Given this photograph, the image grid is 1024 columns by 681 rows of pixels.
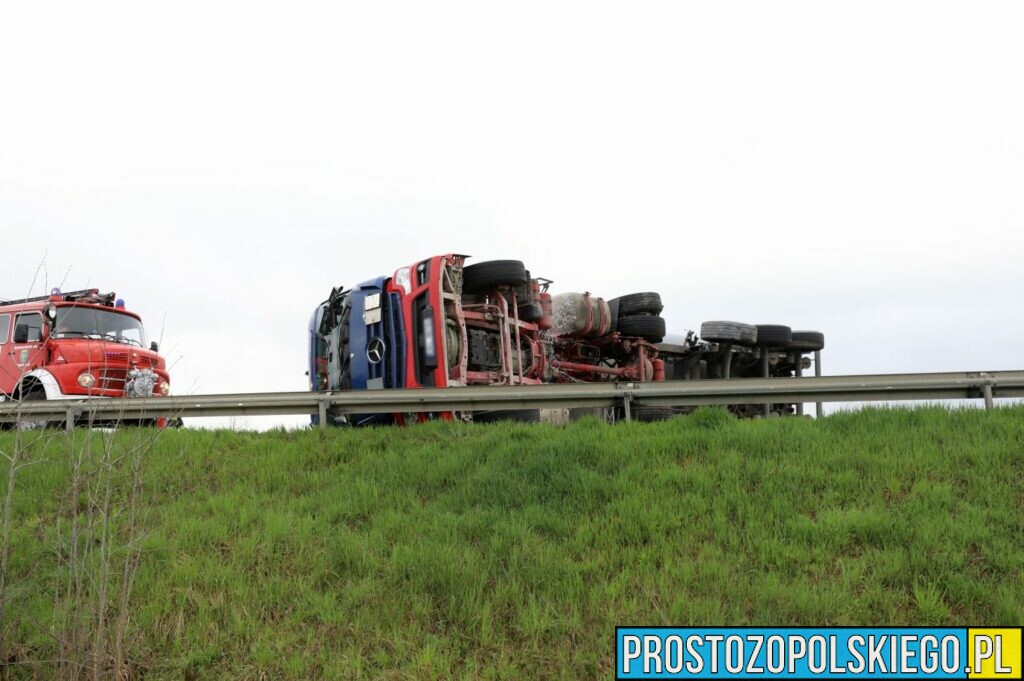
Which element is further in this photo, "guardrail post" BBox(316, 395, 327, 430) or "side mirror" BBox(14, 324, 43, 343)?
"side mirror" BBox(14, 324, 43, 343)

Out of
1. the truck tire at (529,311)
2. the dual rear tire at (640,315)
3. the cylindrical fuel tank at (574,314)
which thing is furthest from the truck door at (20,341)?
the dual rear tire at (640,315)

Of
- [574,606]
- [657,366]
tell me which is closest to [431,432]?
[574,606]

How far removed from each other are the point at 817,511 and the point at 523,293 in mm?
7315

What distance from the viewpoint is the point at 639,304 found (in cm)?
1573

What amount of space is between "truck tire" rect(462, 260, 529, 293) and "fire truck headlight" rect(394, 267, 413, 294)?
0.88 metres

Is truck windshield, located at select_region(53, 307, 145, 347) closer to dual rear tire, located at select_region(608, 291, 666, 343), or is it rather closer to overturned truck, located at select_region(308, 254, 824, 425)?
overturned truck, located at select_region(308, 254, 824, 425)

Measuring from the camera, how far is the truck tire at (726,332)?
17.4 metres

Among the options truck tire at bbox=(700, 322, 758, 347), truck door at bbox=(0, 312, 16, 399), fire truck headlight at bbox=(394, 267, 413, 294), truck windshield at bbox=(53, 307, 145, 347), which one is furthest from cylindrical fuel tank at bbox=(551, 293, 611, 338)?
truck door at bbox=(0, 312, 16, 399)

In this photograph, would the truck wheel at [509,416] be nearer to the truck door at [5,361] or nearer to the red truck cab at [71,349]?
the red truck cab at [71,349]

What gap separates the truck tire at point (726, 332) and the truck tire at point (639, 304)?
1960 mm

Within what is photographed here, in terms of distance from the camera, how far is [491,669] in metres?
4.84

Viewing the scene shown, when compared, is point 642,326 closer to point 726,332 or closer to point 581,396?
point 726,332

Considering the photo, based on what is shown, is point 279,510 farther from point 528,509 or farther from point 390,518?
point 528,509

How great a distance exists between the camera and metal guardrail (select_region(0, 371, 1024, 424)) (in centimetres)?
862
